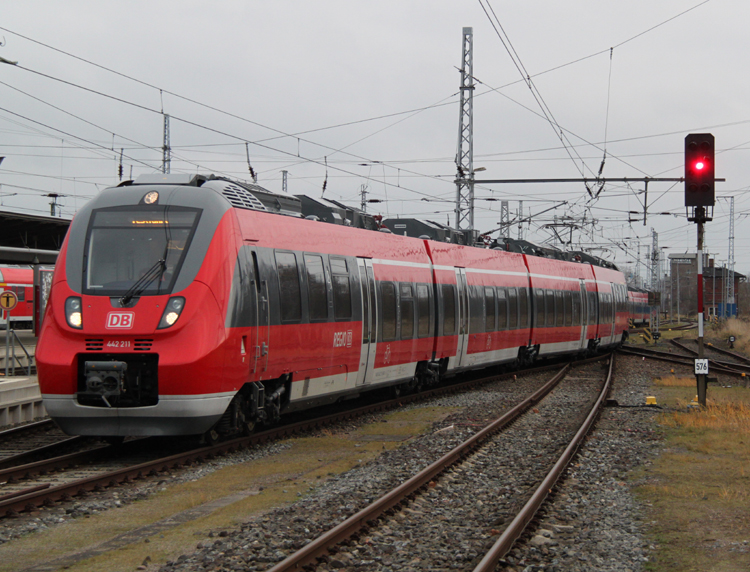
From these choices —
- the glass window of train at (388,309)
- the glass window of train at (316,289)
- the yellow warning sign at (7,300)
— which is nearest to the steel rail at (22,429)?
the yellow warning sign at (7,300)

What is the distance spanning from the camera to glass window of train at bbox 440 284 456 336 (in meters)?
19.3

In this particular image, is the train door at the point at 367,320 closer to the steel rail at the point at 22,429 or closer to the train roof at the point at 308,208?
the train roof at the point at 308,208

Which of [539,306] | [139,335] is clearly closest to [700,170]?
[139,335]

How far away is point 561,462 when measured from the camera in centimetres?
1038

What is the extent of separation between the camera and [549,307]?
2844 cm

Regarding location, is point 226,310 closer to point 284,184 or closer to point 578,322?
point 578,322

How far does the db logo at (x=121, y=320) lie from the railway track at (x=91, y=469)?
1.64 metres

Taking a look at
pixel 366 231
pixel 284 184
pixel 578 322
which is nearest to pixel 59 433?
pixel 366 231

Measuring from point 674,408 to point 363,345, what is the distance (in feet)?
22.6

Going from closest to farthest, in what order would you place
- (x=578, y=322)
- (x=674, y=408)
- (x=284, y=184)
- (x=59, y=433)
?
1. (x=59, y=433)
2. (x=674, y=408)
3. (x=578, y=322)
4. (x=284, y=184)

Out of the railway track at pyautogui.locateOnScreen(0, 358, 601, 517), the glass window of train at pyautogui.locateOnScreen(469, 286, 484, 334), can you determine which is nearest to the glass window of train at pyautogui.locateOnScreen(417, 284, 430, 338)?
the glass window of train at pyautogui.locateOnScreen(469, 286, 484, 334)

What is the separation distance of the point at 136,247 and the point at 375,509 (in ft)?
15.8

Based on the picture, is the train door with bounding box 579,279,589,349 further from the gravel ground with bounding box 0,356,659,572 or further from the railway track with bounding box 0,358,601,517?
the railway track with bounding box 0,358,601,517

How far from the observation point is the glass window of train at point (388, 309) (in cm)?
1578
